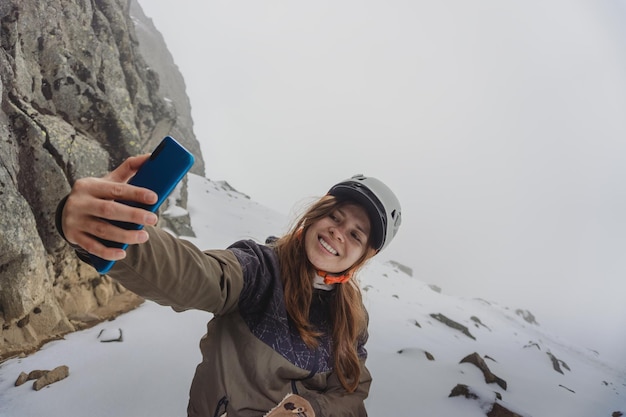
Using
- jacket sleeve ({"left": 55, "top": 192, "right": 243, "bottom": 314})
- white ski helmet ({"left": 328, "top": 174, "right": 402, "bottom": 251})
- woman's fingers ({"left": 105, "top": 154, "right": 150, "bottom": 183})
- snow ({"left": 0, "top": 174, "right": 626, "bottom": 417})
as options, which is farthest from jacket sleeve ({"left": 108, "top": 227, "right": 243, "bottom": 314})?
snow ({"left": 0, "top": 174, "right": 626, "bottom": 417})

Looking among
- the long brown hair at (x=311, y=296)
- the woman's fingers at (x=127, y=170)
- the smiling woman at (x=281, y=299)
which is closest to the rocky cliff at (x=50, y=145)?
the smiling woman at (x=281, y=299)

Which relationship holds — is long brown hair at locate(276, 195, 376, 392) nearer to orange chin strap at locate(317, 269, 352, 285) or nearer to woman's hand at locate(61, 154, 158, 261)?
orange chin strap at locate(317, 269, 352, 285)

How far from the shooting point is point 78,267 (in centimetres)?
766

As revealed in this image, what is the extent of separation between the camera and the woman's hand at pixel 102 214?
1179 mm

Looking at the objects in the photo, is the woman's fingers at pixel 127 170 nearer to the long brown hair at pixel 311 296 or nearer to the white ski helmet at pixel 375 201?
the long brown hair at pixel 311 296

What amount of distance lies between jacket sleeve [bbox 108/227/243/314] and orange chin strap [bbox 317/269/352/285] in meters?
0.83

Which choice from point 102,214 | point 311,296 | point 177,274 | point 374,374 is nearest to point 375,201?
point 311,296

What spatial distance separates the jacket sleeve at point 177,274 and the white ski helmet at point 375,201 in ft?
4.58

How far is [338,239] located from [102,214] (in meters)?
1.93

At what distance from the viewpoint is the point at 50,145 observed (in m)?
Result: 6.69

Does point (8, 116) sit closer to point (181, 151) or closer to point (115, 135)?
point (115, 135)

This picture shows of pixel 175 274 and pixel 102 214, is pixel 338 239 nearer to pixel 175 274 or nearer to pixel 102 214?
pixel 175 274

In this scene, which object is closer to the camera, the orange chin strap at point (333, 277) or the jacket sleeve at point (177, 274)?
the jacket sleeve at point (177, 274)

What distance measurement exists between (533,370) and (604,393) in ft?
8.30
